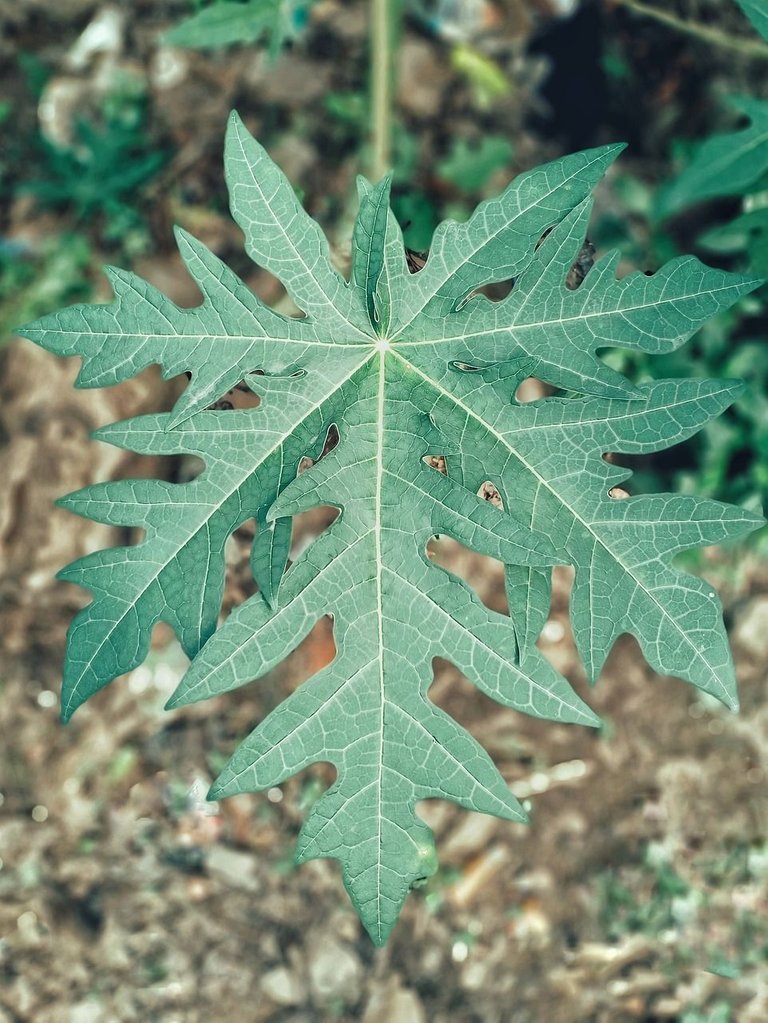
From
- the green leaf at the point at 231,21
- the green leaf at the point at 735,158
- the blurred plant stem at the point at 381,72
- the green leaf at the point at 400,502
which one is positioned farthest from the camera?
the blurred plant stem at the point at 381,72

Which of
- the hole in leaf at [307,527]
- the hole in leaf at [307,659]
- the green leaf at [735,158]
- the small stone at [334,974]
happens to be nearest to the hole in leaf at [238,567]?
the hole in leaf at [307,527]

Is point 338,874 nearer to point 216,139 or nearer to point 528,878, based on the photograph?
point 528,878

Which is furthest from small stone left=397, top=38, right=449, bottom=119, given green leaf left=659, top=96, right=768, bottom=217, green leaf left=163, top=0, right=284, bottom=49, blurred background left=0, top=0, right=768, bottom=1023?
green leaf left=659, top=96, right=768, bottom=217

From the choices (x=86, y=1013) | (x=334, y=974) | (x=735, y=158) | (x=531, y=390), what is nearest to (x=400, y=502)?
(x=735, y=158)

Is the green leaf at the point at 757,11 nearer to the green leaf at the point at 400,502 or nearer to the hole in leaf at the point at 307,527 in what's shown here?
the green leaf at the point at 400,502

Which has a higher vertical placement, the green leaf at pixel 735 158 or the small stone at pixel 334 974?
the green leaf at pixel 735 158

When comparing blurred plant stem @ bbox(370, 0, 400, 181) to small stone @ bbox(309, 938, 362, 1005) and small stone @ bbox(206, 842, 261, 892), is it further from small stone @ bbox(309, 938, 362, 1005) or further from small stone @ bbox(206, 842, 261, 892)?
small stone @ bbox(309, 938, 362, 1005)

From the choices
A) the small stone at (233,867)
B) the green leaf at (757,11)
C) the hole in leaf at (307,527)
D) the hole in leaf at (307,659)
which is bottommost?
the small stone at (233,867)

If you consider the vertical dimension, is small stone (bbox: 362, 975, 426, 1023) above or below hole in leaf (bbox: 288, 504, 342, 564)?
below
